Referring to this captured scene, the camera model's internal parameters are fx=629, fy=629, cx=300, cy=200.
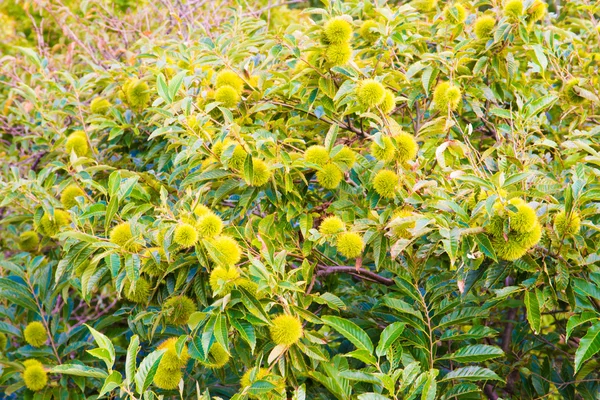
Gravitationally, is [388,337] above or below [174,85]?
below

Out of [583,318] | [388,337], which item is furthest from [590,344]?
[388,337]

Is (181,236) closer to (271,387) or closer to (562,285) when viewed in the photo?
(271,387)

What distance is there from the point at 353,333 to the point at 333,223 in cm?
34

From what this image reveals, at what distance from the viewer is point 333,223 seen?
5.32 feet

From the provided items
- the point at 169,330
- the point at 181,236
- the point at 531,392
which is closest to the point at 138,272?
the point at 181,236

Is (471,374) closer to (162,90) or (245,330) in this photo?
(245,330)

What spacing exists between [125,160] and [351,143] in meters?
0.98

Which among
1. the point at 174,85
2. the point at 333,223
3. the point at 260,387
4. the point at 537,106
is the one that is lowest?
the point at 260,387

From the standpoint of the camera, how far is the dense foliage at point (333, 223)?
1434 millimetres

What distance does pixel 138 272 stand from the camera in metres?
1.53

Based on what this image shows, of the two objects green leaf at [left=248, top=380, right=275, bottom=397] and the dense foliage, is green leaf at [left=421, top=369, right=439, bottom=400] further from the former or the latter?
green leaf at [left=248, top=380, right=275, bottom=397]

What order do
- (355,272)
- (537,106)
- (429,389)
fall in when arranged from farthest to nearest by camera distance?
(355,272) → (537,106) → (429,389)

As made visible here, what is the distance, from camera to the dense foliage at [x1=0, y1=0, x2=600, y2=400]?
1.43 metres

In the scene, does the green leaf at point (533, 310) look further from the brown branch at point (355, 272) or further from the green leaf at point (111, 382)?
the green leaf at point (111, 382)
